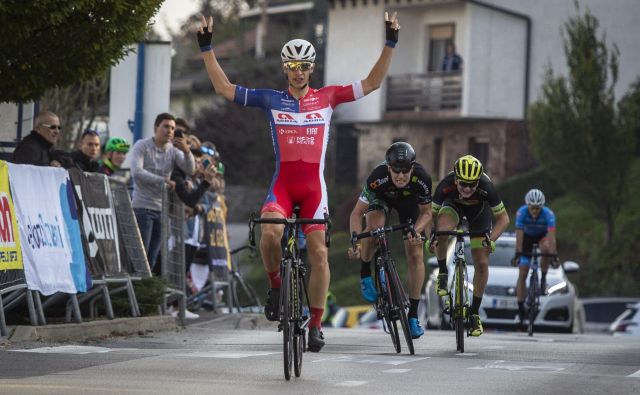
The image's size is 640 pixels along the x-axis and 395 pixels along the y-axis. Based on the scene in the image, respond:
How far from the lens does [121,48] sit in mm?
17578

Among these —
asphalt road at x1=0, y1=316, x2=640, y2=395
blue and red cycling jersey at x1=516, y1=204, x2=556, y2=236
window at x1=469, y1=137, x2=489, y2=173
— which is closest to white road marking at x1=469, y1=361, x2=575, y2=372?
asphalt road at x1=0, y1=316, x2=640, y2=395

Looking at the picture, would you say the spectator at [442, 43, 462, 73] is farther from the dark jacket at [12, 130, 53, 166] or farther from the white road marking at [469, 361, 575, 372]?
the white road marking at [469, 361, 575, 372]

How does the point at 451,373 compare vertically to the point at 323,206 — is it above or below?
below

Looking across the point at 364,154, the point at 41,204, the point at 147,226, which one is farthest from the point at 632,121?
the point at 41,204

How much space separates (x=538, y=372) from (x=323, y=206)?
2209 mm

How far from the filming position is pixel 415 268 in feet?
51.6

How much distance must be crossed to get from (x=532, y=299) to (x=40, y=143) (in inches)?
377

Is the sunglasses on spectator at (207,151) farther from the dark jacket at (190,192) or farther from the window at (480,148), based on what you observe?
the window at (480,148)

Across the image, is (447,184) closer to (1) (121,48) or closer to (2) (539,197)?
(1) (121,48)

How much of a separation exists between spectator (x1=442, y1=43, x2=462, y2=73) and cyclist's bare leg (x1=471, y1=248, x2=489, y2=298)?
131 ft

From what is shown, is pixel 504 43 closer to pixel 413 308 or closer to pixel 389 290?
pixel 413 308

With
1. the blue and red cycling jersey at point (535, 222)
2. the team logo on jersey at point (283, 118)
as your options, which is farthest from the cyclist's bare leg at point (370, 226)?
the blue and red cycling jersey at point (535, 222)

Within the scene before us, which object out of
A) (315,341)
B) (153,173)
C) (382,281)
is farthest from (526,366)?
(153,173)

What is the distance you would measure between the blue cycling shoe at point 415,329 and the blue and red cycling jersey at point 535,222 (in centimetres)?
889
